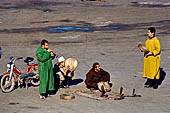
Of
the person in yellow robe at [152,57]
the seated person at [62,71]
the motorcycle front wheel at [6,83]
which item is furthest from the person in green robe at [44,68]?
the person in yellow robe at [152,57]

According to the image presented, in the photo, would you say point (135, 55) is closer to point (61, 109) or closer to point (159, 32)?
point (159, 32)

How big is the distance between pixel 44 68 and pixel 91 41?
9931 mm

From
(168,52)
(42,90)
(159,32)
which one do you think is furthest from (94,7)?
(42,90)

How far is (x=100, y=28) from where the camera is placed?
26.1m

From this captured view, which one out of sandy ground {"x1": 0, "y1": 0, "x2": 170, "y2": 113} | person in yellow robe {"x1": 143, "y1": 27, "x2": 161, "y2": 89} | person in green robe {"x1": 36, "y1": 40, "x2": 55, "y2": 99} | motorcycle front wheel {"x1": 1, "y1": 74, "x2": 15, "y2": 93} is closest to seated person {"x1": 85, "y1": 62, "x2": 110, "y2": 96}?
sandy ground {"x1": 0, "y1": 0, "x2": 170, "y2": 113}

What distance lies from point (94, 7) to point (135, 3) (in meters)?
4.95

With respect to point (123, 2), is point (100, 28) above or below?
below

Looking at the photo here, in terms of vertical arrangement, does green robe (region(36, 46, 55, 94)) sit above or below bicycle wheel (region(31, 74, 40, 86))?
above

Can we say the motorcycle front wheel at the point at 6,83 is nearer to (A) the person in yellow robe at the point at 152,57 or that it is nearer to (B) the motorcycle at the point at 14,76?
(B) the motorcycle at the point at 14,76

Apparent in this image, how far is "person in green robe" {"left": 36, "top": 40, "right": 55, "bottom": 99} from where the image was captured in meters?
12.1

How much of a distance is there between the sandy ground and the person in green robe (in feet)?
0.96

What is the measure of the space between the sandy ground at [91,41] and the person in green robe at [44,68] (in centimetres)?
29

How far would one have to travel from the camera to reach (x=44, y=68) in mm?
12211

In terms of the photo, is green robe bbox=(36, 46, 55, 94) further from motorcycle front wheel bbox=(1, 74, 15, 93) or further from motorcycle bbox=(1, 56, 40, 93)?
motorcycle front wheel bbox=(1, 74, 15, 93)
